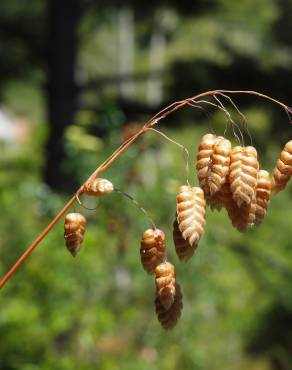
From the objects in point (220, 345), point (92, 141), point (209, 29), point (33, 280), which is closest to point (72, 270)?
point (33, 280)

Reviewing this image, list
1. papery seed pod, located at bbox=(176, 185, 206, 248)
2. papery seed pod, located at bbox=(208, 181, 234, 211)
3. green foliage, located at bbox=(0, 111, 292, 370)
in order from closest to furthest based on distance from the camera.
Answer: papery seed pod, located at bbox=(176, 185, 206, 248)
papery seed pod, located at bbox=(208, 181, 234, 211)
green foliage, located at bbox=(0, 111, 292, 370)

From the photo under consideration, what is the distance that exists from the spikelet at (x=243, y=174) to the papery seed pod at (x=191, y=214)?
0.20ft

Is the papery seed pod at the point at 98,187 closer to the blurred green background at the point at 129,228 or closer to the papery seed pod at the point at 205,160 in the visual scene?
the papery seed pod at the point at 205,160

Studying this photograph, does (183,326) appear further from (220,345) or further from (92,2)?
(92,2)

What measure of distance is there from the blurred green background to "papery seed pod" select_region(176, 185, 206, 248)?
2269mm

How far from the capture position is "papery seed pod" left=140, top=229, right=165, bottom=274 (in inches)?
59.2

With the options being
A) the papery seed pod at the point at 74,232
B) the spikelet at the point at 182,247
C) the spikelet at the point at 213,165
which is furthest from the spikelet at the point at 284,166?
the papery seed pod at the point at 74,232

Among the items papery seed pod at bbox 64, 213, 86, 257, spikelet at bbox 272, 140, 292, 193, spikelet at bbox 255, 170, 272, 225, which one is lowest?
papery seed pod at bbox 64, 213, 86, 257

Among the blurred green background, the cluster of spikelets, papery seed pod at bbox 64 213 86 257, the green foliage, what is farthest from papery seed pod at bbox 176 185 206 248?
the green foliage

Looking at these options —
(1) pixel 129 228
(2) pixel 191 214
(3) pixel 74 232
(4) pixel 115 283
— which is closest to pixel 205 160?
(2) pixel 191 214

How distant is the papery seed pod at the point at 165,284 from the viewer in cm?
144

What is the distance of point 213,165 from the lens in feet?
4.78

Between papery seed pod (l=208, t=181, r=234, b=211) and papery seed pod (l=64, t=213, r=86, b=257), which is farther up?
papery seed pod (l=208, t=181, r=234, b=211)

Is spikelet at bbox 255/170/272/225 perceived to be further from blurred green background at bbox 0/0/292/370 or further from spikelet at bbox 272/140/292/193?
blurred green background at bbox 0/0/292/370
